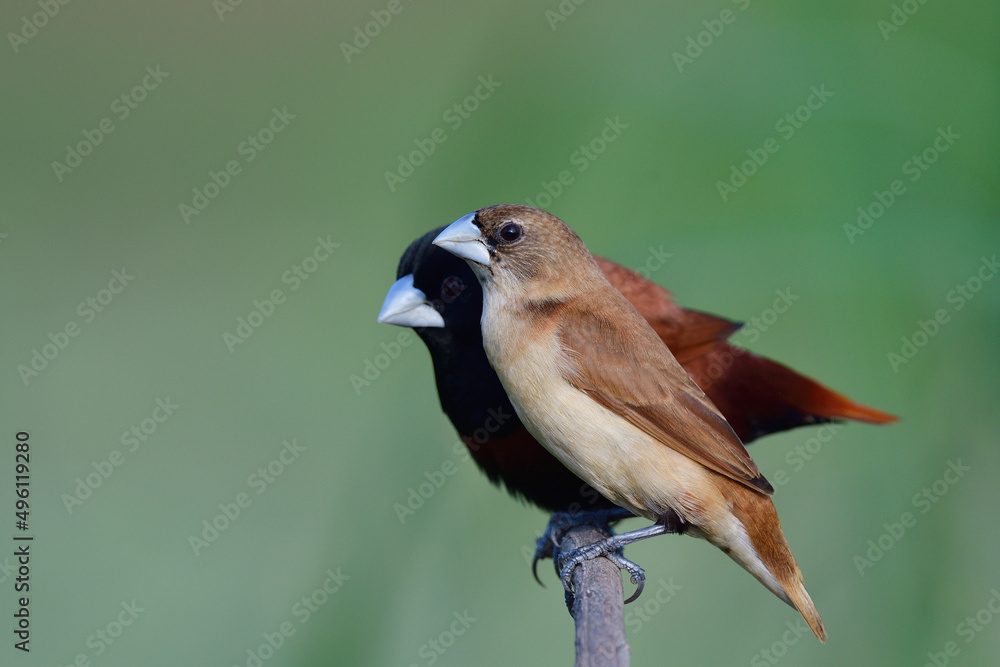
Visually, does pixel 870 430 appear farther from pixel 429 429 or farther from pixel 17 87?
pixel 17 87

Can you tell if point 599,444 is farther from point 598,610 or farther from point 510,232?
point 510,232

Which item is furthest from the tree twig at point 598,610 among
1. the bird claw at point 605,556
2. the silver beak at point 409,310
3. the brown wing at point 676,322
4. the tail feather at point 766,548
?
the silver beak at point 409,310

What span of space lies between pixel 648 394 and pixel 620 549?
0.40 meters

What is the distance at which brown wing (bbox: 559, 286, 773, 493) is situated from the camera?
→ 63.3 inches

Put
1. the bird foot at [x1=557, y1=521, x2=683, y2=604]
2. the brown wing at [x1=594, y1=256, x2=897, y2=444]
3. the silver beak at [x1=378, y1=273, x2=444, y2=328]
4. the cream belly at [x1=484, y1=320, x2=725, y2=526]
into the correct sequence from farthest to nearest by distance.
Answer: the brown wing at [x1=594, y1=256, x2=897, y2=444], the silver beak at [x1=378, y1=273, x2=444, y2=328], the bird foot at [x1=557, y1=521, x2=683, y2=604], the cream belly at [x1=484, y1=320, x2=725, y2=526]

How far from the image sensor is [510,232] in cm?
172

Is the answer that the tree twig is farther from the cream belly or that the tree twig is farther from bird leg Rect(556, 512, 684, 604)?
the cream belly

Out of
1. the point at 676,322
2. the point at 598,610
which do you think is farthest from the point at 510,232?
the point at 598,610

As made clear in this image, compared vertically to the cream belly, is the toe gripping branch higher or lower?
lower

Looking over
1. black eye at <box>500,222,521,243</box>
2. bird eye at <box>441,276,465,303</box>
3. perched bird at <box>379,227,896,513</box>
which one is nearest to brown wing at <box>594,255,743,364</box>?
perched bird at <box>379,227,896,513</box>

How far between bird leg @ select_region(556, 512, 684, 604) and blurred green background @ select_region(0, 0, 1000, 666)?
2.04ft

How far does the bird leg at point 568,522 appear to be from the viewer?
7.06 feet

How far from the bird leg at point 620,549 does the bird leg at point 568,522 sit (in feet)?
0.91

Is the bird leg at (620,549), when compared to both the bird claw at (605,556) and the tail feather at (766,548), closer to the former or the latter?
the bird claw at (605,556)
